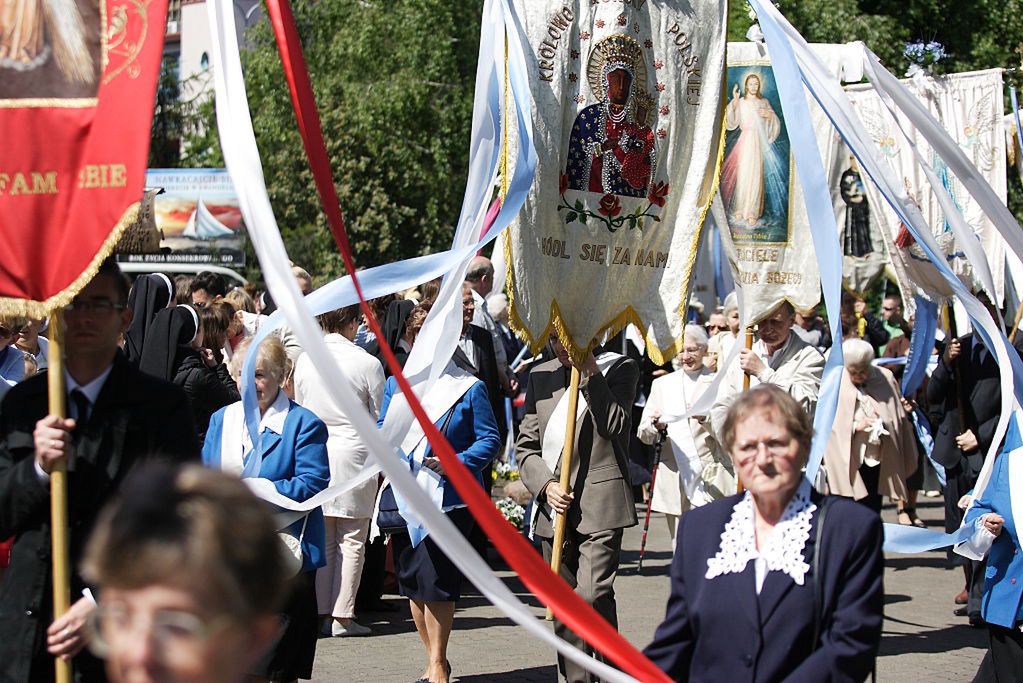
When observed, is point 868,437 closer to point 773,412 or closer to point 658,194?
point 658,194

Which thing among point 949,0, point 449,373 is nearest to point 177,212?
point 949,0

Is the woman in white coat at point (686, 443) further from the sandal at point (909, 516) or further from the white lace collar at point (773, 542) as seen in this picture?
the white lace collar at point (773, 542)

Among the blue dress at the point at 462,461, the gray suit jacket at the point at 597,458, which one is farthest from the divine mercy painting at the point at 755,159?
the blue dress at the point at 462,461

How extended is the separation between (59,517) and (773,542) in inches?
77.0

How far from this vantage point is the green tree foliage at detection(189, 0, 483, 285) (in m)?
29.6

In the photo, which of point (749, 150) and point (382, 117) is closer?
point (749, 150)

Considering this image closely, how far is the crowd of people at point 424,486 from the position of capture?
2000 millimetres

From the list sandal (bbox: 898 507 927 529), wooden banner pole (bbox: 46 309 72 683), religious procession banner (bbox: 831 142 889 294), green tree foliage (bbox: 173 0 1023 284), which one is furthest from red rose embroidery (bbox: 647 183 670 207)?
green tree foliage (bbox: 173 0 1023 284)

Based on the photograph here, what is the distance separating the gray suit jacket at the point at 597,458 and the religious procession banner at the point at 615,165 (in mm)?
270

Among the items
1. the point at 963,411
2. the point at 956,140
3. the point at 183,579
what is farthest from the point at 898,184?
the point at 183,579

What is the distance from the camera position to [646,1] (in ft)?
24.0

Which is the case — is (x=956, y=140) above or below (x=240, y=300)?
above

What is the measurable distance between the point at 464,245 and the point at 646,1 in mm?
1937

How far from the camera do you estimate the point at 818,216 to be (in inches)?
254
